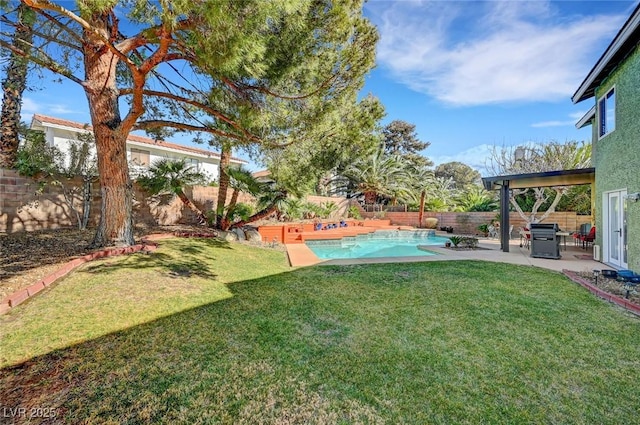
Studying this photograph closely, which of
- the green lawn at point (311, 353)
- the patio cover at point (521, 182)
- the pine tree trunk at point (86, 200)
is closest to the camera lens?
the green lawn at point (311, 353)

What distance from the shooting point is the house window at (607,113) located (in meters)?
9.97

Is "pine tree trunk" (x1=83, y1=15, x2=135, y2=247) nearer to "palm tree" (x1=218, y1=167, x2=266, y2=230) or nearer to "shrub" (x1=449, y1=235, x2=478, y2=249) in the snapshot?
"palm tree" (x1=218, y1=167, x2=266, y2=230)

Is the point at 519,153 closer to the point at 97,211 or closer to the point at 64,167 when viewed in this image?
the point at 97,211

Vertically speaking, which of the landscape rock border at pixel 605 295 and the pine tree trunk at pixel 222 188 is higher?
the pine tree trunk at pixel 222 188

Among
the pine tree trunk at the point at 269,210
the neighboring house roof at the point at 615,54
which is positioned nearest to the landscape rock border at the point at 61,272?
the pine tree trunk at the point at 269,210

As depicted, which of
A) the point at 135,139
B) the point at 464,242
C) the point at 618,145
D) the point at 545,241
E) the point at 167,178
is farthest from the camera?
the point at 135,139

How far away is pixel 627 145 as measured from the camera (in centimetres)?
882

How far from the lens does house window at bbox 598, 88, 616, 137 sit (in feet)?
32.7

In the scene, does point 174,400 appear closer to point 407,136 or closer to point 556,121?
point 556,121

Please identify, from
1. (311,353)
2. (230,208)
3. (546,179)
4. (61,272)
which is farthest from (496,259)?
(61,272)

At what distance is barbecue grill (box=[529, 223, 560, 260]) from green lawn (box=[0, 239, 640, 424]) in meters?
5.34

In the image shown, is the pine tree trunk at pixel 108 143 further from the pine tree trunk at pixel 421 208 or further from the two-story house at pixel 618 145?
the pine tree trunk at pixel 421 208

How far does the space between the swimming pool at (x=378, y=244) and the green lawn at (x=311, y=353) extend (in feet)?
23.6

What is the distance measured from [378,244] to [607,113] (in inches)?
457
